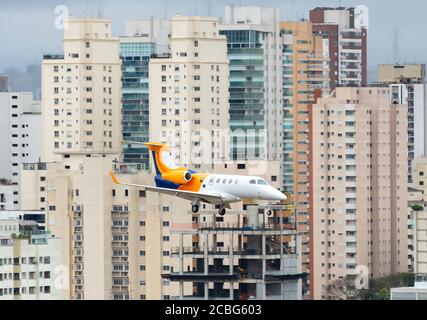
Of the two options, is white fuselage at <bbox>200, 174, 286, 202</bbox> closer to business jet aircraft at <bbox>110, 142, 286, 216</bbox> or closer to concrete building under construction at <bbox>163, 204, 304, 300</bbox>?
business jet aircraft at <bbox>110, 142, 286, 216</bbox>

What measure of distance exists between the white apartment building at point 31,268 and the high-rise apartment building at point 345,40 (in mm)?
62220

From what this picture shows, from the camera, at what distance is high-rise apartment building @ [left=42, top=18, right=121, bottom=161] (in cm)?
8469

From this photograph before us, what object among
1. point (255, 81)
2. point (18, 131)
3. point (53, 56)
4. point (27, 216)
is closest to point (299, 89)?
point (255, 81)

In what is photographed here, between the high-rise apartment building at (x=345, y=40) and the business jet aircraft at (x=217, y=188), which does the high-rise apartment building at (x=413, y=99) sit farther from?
the business jet aircraft at (x=217, y=188)

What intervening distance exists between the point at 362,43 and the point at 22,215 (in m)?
54.1

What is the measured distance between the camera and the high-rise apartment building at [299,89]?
293ft

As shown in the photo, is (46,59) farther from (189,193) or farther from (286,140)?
(189,193)

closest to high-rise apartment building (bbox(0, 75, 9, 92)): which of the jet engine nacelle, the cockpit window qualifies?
the cockpit window

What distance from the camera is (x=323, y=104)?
248 feet

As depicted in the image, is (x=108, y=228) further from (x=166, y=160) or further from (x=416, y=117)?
(x=416, y=117)

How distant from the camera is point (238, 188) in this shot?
23.9 m

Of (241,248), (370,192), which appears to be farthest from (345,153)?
(241,248)

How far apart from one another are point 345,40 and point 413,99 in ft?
59.6

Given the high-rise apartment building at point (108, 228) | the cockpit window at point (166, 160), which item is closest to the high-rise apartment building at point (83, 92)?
the high-rise apartment building at point (108, 228)
